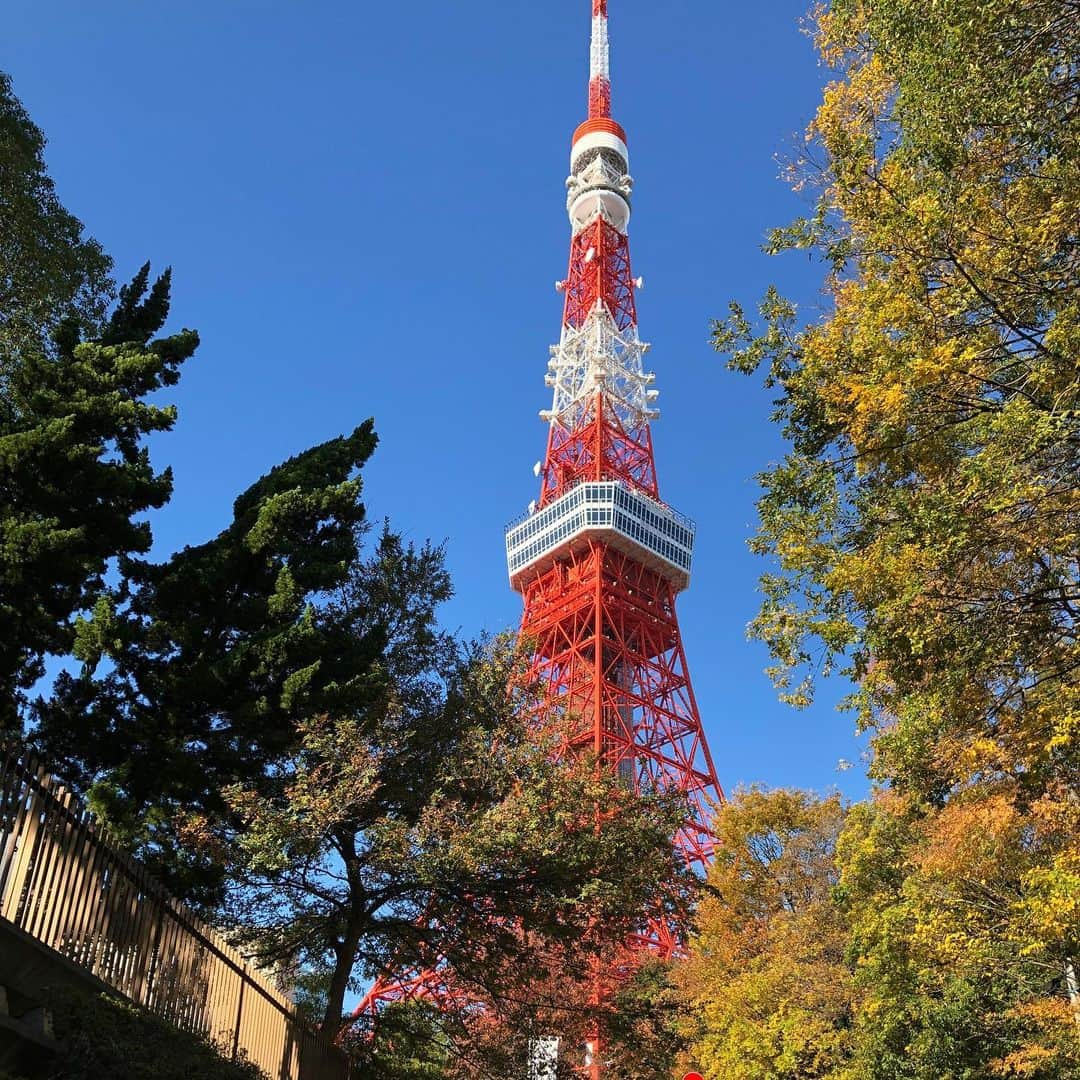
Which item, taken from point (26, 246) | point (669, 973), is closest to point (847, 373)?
point (26, 246)

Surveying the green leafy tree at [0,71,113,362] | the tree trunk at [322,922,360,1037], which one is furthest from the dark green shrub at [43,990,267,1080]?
the green leafy tree at [0,71,113,362]

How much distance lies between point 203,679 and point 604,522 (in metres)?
43.0

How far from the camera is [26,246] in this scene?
1311cm

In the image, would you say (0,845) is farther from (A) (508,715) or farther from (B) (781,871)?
(B) (781,871)

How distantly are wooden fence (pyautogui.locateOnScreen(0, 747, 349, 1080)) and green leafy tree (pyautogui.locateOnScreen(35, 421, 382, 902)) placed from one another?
1.82 meters

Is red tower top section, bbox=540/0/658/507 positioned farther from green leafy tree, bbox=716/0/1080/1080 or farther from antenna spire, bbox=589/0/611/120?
green leafy tree, bbox=716/0/1080/1080

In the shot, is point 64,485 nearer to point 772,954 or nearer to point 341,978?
point 341,978

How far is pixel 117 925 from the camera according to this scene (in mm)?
7516

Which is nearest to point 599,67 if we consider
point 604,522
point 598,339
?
point 598,339

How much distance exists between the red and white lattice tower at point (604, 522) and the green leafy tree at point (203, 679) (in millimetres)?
32392

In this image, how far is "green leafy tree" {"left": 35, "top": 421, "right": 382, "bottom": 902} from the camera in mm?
11578

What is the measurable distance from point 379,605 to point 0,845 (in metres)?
→ 7.51

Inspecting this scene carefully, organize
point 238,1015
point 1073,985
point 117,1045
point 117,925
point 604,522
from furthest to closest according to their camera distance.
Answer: point 604,522 < point 1073,985 < point 238,1015 < point 117,925 < point 117,1045

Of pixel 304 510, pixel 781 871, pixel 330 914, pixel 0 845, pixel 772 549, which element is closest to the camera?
pixel 0 845
